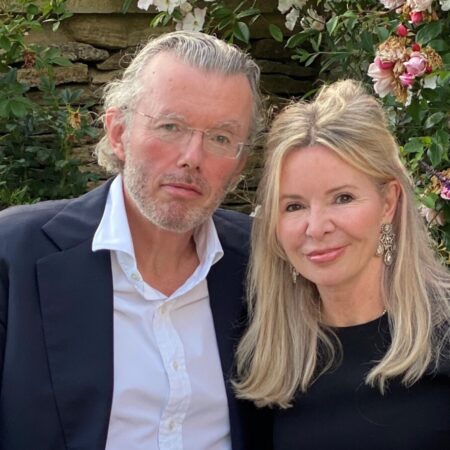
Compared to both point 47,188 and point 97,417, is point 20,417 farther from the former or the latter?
point 47,188

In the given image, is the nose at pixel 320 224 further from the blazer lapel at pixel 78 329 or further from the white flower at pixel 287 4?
the white flower at pixel 287 4

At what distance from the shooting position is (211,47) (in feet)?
8.20

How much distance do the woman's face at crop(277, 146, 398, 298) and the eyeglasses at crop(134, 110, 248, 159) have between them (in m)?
0.19

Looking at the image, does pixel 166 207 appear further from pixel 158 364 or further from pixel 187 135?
pixel 158 364

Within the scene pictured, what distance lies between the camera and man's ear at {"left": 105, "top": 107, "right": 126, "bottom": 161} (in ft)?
8.32

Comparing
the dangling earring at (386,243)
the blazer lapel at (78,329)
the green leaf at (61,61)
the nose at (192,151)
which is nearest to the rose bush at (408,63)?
the green leaf at (61,61)

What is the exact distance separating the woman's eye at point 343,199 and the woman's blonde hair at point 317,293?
0.07m

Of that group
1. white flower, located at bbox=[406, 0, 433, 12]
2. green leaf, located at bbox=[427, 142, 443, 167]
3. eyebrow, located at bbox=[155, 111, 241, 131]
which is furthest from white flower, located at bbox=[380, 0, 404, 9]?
eyebrow, located at bbox=[155, 111, 241, 131]

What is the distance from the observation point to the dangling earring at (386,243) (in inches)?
92.5

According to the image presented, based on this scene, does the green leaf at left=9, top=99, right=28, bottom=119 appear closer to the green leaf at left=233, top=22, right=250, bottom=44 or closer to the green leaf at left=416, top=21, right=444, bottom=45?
the green leaf at left=233, top=22, right=250, bottom=44

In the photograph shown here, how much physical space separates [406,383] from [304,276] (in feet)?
1.13

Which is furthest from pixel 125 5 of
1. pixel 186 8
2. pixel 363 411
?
pixel 363 411

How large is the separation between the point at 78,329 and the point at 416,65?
1.14 meters

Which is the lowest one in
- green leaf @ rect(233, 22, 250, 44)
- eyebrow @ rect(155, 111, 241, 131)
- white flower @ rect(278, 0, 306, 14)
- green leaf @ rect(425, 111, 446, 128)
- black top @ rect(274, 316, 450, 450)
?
black top @ rect(274, 316, 450, 450)
